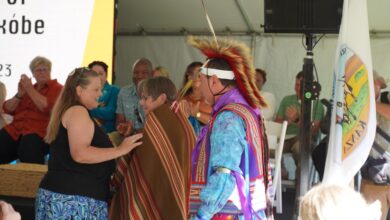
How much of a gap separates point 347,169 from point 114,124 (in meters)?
2.06

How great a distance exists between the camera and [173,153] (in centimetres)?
339

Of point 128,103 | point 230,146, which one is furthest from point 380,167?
point 230,146

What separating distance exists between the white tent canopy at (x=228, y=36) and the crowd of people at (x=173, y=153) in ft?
5.67

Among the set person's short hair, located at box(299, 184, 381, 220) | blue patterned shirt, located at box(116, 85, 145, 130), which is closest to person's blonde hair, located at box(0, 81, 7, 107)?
blue patterned shirt, located at box(116, 85, 145, 130)

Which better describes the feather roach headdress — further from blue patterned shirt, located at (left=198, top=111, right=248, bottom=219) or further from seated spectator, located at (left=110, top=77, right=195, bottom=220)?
seated spectator, located at (left=110, top=77, right=195, bottom=220)

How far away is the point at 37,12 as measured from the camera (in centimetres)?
643

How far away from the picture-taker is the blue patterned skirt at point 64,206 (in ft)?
11.1

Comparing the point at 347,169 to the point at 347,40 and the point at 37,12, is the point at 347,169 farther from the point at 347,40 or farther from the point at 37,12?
the point at 37,12

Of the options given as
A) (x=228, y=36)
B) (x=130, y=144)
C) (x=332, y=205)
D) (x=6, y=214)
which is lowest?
(x=6, y=214)

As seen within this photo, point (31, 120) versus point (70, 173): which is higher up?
point (31, 120)

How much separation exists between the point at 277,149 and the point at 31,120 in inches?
80.2

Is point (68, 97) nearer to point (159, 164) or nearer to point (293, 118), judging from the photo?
point (159, 164)

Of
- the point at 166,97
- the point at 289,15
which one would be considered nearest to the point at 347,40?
the point at 289,15

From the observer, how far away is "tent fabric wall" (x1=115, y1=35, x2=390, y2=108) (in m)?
6.80
